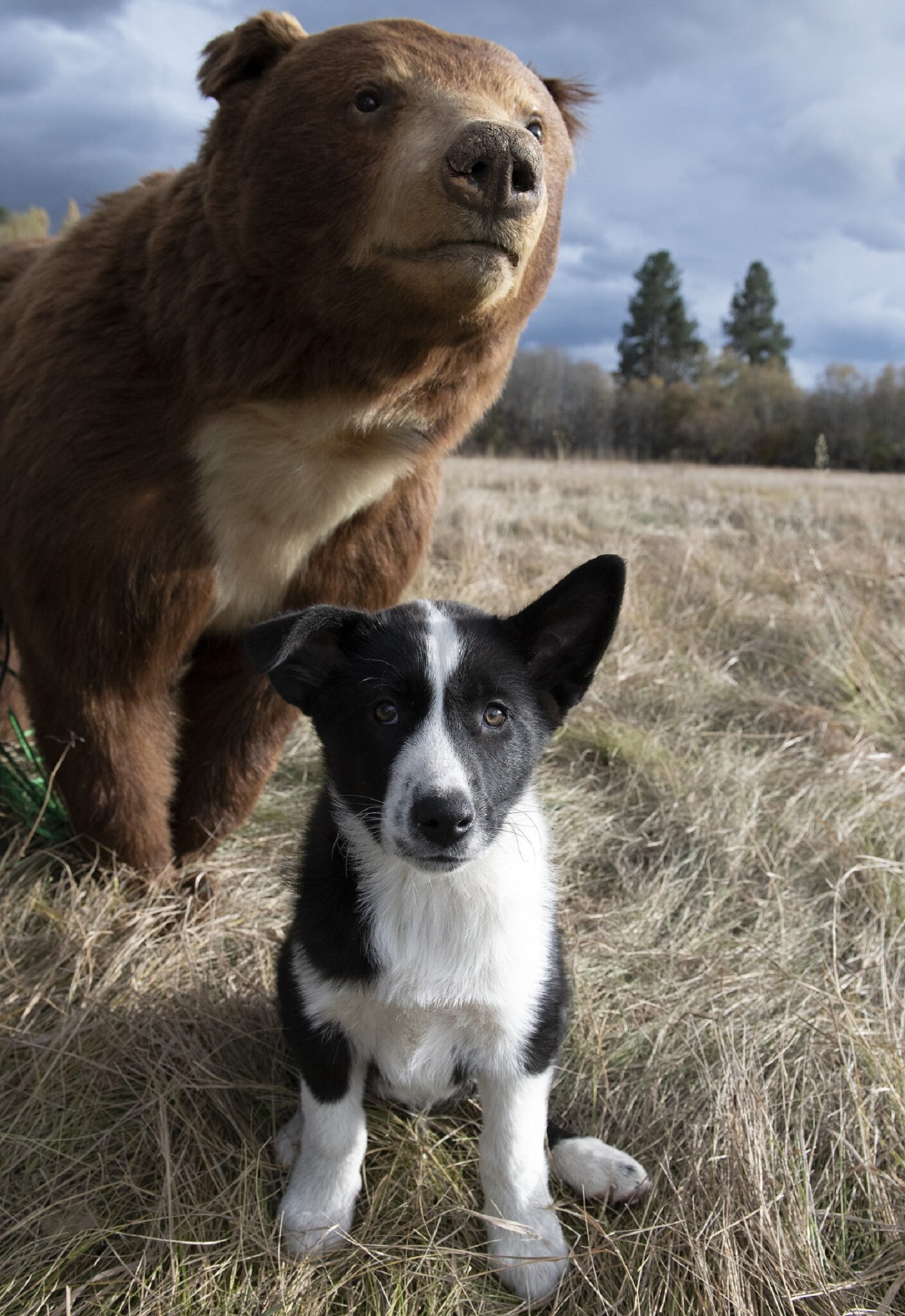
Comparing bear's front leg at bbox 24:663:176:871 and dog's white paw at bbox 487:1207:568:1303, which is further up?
bear's front leg at bbox 24:663:176:871

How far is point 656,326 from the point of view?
64.1 m

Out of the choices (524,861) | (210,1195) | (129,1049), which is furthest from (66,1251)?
(524,861)

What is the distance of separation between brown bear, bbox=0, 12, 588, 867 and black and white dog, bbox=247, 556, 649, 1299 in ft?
2.14

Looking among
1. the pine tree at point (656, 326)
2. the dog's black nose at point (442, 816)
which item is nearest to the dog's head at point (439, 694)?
the dog's black nose at point (442, 816)

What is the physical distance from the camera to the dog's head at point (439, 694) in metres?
1.84

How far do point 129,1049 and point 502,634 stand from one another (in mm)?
1422

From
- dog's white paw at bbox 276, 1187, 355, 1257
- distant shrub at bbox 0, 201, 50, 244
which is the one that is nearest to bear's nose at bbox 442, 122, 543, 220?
dog's white paw at bbox 276, 1187, 355, 1257

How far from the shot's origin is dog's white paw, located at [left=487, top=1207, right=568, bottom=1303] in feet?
6.56

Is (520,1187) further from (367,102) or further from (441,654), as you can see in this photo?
(367,102)

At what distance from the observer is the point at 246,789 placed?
3230mm

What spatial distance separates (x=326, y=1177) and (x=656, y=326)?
2656 inches

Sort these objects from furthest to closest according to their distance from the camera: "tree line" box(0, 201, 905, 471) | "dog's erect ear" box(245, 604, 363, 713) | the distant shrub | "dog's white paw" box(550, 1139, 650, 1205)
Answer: "tree line" box(0, 201, 905, 471) → the distant shrub → "dog's white paw" box(550, 1139, 650, 1205) → "dog's erect ear" box(245, 604, 363, 713)

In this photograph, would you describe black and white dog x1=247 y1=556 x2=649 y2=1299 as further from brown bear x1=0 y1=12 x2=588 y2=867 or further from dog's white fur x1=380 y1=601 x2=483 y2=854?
brown bear x1=0 y1=12 x2=588 y2=867

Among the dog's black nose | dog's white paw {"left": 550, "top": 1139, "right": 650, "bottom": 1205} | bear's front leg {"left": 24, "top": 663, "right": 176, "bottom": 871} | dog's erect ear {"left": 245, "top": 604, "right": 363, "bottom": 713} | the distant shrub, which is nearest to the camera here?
the dog's black nose
